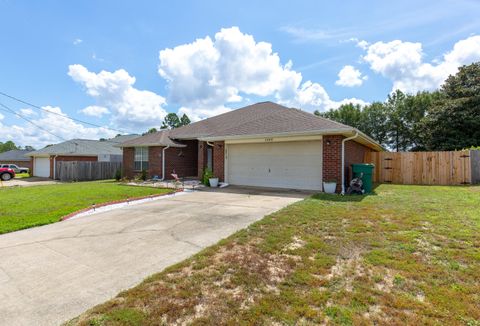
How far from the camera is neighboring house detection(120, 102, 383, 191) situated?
9992 mm

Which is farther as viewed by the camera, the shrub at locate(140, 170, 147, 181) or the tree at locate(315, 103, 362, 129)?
the tree at locate(315, 103, 362, 129)

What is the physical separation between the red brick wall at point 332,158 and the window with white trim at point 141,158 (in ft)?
39.4

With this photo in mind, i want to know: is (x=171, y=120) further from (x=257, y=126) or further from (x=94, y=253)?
(x=94, y=253)

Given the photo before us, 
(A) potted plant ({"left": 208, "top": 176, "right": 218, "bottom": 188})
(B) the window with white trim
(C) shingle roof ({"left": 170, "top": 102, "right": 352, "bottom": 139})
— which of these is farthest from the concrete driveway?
(B) the window with white trim

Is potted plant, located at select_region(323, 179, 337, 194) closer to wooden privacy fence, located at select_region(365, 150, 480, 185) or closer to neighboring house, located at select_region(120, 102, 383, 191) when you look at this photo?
neighboring house, located at select_region(120, 102, 383, 191)

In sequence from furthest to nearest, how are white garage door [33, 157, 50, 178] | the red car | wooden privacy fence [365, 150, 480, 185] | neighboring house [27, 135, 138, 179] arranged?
white garage door [33, 157, 50, 178] < neighboring house [27, 135, 138, 179] < the red car < wooden privacy fence [365, 150, 480, 185]

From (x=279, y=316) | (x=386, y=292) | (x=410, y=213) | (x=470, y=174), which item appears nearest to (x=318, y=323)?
(x=279, y=316)

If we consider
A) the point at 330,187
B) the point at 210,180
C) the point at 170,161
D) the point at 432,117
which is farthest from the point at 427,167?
the point at 170,161

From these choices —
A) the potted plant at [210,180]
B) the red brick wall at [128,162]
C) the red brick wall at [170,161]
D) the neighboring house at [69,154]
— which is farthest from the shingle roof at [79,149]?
the potted plant at [210,180]

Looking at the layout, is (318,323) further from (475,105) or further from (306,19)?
(475,105)

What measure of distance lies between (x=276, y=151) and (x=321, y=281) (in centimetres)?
876

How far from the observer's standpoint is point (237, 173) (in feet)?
41.3

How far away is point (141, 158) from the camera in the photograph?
57.2 ft

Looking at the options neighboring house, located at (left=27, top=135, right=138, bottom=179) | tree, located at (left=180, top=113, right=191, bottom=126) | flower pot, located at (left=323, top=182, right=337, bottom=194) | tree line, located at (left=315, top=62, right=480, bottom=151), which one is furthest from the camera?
tree, located at (left=180, top=113, right=191, bottom=126)
